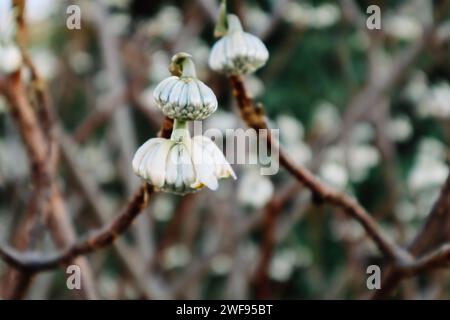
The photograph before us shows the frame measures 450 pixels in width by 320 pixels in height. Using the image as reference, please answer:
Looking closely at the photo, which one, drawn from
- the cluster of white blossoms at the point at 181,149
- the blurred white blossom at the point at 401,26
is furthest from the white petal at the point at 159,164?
the blurred white blossom at the point at 401,26

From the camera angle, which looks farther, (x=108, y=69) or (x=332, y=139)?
(x=108, y=69)

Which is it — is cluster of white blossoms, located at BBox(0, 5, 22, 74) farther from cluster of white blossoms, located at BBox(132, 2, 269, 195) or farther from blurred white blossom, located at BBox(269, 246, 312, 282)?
blurred white blossom, located at BBox(269, 246, 312, 282)

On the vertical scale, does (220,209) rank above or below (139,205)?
above

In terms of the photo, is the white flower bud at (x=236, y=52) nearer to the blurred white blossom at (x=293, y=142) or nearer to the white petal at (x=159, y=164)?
the white petal at (x=159, y=164)

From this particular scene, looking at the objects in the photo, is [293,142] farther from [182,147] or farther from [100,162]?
[182,147]

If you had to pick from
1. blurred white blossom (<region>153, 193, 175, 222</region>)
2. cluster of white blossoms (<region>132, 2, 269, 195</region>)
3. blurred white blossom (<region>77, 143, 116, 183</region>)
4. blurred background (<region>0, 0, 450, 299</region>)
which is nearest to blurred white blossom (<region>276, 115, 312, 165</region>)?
blurred background (<region>0, 0, 450, 299</region>)
